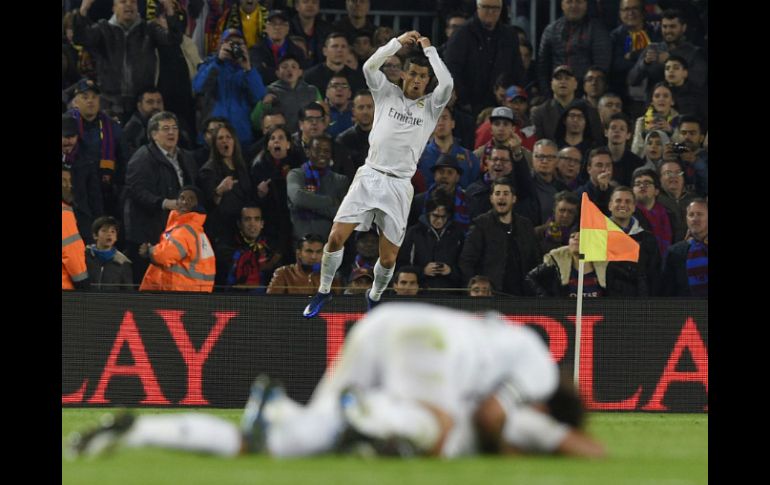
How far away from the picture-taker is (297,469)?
883 centimetres

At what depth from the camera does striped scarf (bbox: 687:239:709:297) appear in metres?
17.7

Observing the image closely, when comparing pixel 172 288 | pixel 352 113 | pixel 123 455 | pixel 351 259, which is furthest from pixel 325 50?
pixel 123 455

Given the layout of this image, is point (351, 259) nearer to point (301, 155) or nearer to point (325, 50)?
point (301, 155)

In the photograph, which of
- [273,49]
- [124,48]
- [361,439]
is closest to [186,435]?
[361,439]

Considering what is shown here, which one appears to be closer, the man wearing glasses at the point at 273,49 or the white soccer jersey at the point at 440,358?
the white soccer jersey at the point at 440,358

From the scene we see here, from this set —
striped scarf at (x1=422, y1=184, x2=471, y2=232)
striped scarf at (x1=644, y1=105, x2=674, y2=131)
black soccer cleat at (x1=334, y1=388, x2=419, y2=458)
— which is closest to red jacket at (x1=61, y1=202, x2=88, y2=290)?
striped scarf at (x1=422, y1=184, x2=471, y2=232)

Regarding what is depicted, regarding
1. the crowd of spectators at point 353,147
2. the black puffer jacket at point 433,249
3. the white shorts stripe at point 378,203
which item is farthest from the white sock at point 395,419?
the black puffer jacket at point 433,249

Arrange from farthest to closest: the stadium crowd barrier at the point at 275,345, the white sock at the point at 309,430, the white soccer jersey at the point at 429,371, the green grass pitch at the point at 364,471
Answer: the stadium crowd barrier at the point at 275,345, the white sock at the point at 309,430, the white soccer jersey at the point at 429,371, the green grass pitch at the point at 364,471

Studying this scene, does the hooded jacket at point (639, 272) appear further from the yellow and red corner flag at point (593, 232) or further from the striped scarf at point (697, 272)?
the yellow and red corner flag at point (593, 232)

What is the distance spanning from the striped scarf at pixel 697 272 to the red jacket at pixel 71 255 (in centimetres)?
719

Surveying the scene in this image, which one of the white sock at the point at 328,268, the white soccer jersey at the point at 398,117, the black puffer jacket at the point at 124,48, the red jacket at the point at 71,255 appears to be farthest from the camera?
the black puffer jacket at the point at 124,48

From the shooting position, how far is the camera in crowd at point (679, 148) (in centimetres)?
1917

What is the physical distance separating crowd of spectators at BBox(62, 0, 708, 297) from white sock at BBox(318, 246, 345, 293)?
943mm

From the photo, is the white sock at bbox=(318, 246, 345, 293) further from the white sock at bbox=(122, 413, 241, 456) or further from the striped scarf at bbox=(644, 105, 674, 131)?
the white sock at bbox=(122, 413, 241, 456)
